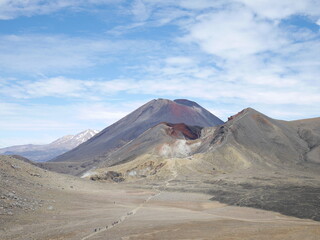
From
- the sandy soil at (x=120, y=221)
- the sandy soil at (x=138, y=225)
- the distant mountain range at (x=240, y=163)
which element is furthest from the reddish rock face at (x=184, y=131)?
the sandy soil at (x=138, y=225)

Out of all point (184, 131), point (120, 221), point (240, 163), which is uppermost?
point (184, 131)

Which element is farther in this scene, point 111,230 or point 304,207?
point 304,207

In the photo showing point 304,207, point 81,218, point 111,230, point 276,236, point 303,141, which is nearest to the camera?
point 276,236

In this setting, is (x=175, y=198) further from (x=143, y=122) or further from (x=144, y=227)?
(x=143, y=122)

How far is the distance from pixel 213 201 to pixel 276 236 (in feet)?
88.7

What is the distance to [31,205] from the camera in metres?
34.2

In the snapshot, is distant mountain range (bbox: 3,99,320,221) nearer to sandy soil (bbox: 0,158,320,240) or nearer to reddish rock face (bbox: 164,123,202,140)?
reddish rock face (bbox: 164,123,202,140)

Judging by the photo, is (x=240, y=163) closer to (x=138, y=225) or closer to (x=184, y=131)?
(x=184, y=131)

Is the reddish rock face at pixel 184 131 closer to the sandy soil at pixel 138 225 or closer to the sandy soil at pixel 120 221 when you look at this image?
the sandy soil at pixel 120 221

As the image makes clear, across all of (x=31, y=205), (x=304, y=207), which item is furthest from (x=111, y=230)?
(x=304, y=207)

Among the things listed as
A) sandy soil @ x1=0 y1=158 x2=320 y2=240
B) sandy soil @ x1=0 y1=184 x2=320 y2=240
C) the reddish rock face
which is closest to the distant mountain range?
the reddish rock face

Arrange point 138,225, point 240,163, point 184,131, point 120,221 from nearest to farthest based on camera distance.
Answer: point 138,225, point 120,221, point 240,163, point 184,131

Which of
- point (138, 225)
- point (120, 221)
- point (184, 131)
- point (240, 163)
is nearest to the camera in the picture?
point (138, 225)

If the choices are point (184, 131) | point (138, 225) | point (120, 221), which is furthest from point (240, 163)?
point (138, 225)
